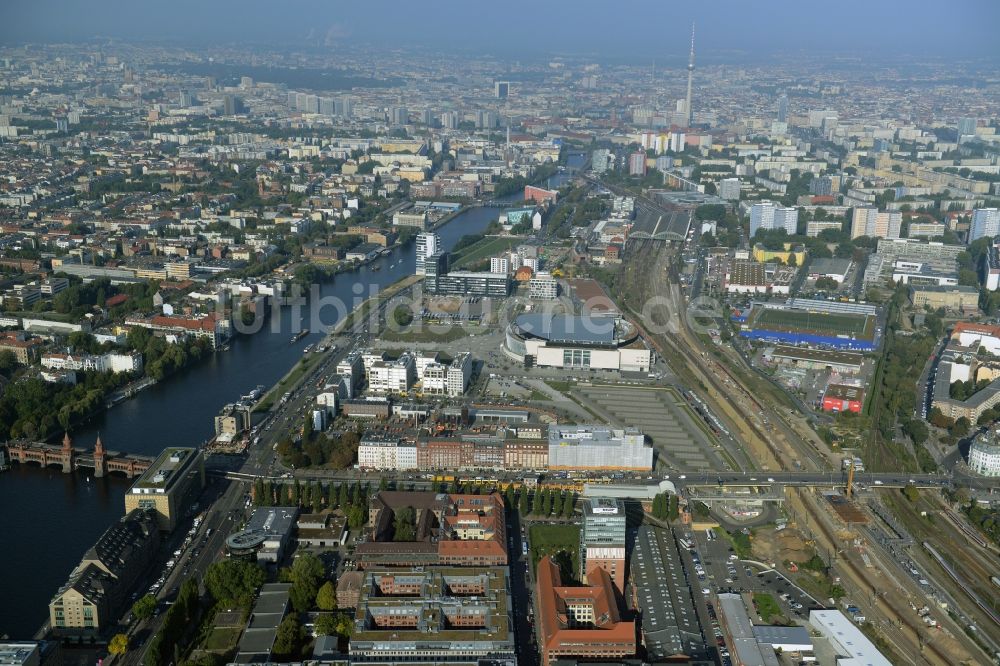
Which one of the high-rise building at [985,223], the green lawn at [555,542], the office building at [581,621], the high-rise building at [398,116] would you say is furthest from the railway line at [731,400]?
the high-rise building at [398,116]

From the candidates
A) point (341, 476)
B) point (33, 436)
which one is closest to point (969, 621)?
point (341, 476)

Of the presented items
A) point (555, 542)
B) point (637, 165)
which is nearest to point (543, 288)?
point (555, 542)

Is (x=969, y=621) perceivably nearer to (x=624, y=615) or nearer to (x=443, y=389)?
(x=624, y=615)

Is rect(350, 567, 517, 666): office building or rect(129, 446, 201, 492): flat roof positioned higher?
rect(129, 446, 201, 492): flat roof

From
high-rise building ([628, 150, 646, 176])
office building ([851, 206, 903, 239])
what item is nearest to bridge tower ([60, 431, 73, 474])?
office building ([851, 206, 903, 239])

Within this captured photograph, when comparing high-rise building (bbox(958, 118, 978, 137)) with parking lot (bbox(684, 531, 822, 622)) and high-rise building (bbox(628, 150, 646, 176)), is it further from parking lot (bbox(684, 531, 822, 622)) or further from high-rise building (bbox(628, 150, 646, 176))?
parking lot (bbox(684, 531, 822, 622))

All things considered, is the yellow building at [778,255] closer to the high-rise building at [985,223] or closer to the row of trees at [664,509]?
the high-rise building at [985,223]
